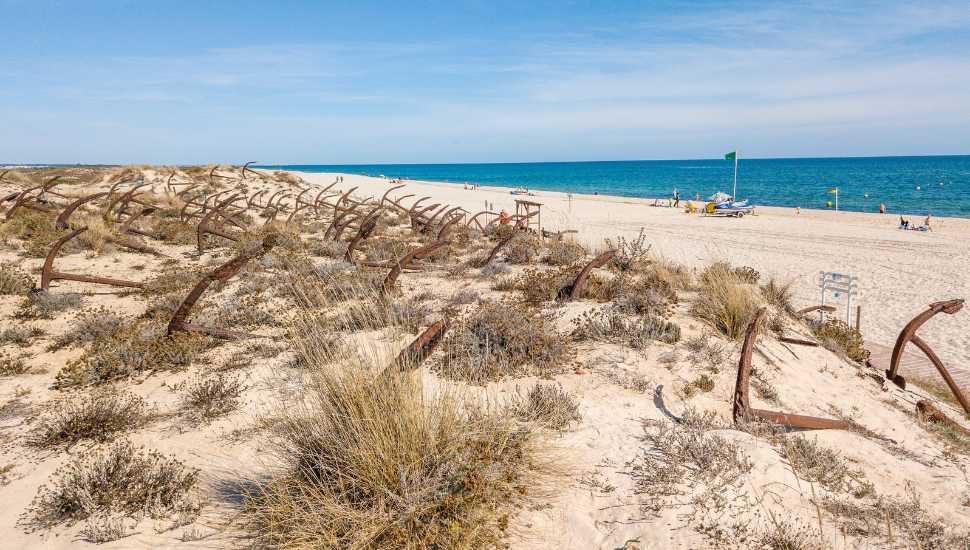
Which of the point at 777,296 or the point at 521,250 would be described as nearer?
the point at 777,296

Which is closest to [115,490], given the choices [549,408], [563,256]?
[549,408]

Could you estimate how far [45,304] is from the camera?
6.46 meters

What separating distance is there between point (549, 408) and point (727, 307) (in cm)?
328

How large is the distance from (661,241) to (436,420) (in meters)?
16.5

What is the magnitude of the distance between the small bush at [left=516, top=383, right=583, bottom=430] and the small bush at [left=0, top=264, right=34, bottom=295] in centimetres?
792

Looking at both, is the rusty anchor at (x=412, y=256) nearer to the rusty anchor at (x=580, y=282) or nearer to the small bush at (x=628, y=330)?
the small bush at (x=628, y=330)

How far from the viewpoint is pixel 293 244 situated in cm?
1041

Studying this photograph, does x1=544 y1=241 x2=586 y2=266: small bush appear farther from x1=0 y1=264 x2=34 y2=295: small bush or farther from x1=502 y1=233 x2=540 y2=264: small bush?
x1=0 y1=264 x2=34 y2=295: small bush

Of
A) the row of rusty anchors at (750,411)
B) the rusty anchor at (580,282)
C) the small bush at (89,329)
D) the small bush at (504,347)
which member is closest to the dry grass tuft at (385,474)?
the small bush at (504,347)

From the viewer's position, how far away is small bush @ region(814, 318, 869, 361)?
255 inches

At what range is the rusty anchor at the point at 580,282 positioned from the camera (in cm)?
631

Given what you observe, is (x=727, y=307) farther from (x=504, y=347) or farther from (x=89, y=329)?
(x=89, y=329)

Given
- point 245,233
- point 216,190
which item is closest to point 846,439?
point 245,233

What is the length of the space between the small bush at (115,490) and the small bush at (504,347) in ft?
7.48
